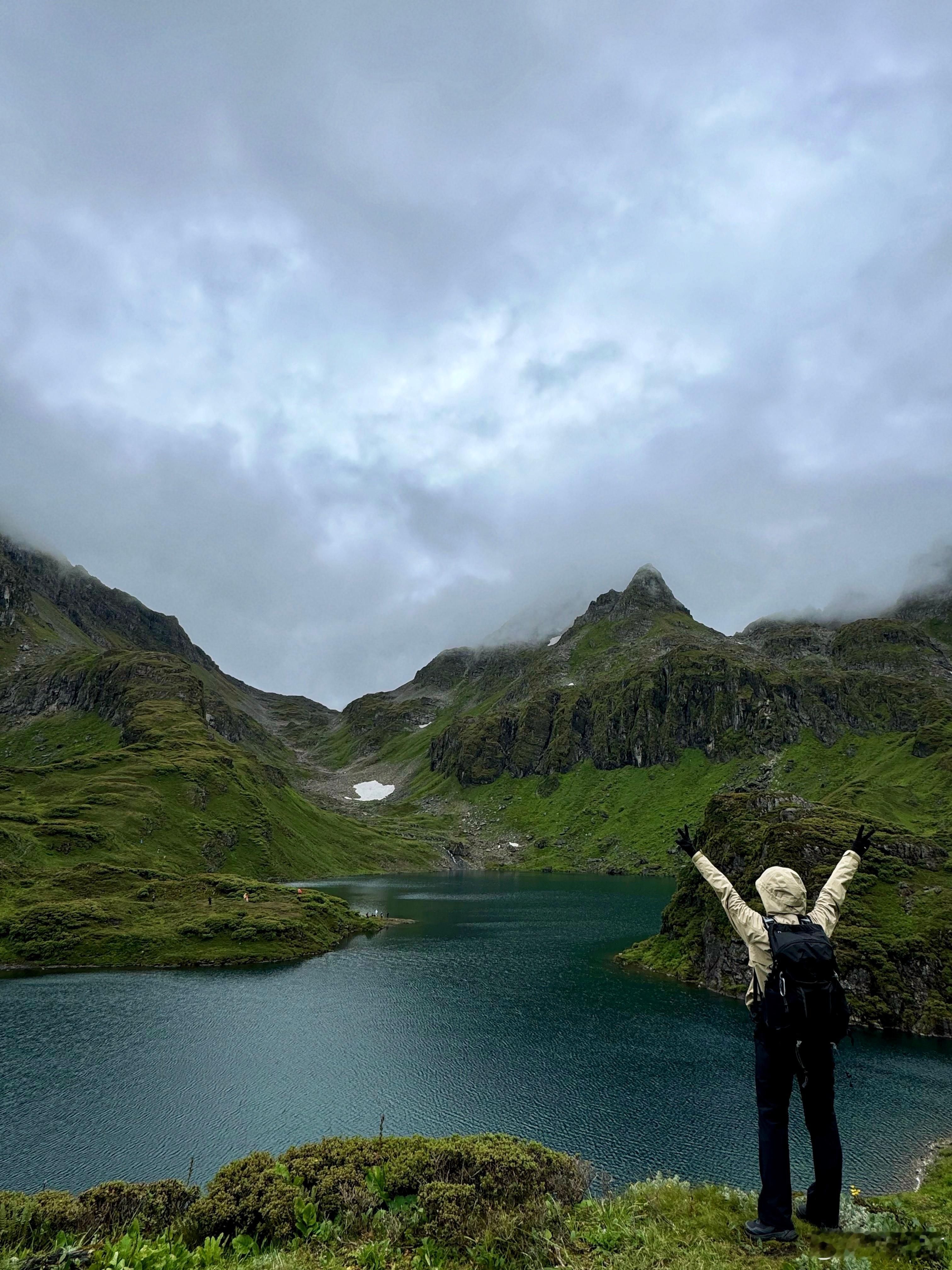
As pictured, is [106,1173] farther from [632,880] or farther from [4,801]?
[632,880]

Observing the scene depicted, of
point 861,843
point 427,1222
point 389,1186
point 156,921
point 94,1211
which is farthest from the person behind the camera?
point 156,921

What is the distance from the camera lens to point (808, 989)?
10.2m

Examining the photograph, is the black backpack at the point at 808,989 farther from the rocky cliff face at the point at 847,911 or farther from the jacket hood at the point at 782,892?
the rocky cliff face at the point at 847,911

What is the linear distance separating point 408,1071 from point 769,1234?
4430 cm

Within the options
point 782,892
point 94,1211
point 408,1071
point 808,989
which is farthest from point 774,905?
point 408,1071

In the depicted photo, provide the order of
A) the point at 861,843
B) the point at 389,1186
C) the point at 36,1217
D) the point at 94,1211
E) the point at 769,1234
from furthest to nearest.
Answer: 1. the point at 389,1186
2. the point at 94,1211
3. the point at 36,1217
4. the point at 861,843
5. the point at 769,1234

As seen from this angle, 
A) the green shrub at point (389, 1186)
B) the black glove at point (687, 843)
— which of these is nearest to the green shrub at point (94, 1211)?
the green shrub at point (389, 1186)

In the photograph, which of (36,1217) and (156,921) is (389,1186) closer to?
(36,1217)

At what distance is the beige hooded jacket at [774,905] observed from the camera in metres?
10.9

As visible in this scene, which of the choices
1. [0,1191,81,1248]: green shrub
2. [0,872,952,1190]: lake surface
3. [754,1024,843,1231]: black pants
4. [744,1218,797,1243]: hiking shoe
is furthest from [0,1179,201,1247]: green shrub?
[0,872,952,1190]: lake surface

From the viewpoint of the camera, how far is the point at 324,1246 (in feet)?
45.3

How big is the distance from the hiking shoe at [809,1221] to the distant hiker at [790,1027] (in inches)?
1.0

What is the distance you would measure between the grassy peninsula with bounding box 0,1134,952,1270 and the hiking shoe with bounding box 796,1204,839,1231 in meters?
0.21

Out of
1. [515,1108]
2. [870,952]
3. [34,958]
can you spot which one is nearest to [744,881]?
[870,952]
